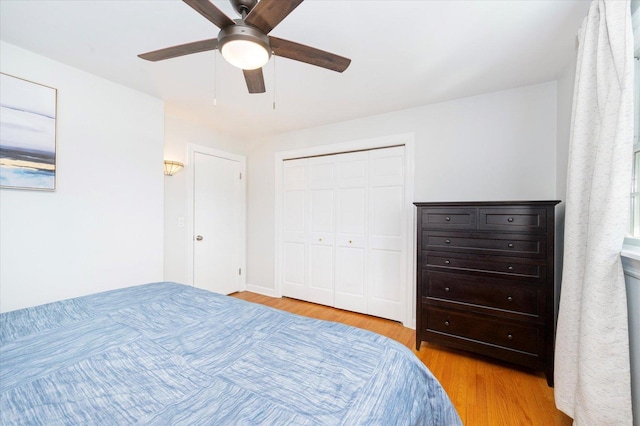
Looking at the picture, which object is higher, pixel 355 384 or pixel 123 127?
pixel 123 127

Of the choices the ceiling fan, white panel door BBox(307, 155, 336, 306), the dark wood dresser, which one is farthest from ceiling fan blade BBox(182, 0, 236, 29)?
white panel door BBox(307, 155, 336, 306)

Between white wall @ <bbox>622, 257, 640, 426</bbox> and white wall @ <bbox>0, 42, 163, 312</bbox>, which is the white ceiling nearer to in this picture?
white wall @ <bbox>0, 42, 163, 312</bbox>

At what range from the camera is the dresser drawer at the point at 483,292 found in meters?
1.94

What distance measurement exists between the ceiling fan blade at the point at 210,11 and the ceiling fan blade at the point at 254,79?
0.29 meters

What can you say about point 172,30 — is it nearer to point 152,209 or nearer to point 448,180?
point 152,209

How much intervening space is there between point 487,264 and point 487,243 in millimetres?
170

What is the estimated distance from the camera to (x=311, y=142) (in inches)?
137

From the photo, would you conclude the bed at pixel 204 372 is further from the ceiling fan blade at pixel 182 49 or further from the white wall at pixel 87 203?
the ceiling fan blade at pixel 182 49

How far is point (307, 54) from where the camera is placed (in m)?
1.33

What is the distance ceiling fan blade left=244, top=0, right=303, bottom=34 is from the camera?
999mm

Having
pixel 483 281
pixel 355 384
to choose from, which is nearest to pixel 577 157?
pixel 483 281

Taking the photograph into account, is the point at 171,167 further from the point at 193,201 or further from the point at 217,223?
the point at 217,223

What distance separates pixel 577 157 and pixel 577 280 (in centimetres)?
67

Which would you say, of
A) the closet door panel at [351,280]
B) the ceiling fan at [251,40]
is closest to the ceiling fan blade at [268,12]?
the ceiling fan at [251,40]
